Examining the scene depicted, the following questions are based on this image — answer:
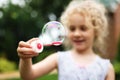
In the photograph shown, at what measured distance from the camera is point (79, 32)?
3.33m

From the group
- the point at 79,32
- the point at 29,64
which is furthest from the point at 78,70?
the point at 29,64

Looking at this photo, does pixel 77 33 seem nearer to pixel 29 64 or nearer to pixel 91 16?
pixel 91 16

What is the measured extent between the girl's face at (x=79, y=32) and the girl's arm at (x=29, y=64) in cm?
20

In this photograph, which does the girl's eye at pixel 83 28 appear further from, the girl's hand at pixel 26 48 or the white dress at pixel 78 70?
the girl's hand at pixel 26 48

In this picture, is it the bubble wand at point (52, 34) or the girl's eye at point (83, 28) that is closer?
the bubble wand at point (52, 34)

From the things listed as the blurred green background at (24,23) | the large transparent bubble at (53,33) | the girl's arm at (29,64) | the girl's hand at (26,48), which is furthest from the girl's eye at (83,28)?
the blurred green background at (24,23)

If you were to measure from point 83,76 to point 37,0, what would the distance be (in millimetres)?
11567

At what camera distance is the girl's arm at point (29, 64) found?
2656 millimetres

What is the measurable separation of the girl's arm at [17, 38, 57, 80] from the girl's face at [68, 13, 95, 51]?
0.20 m

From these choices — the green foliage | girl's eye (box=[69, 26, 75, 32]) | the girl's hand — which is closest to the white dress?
girl's eye (box=[69, 26, 75, 32])

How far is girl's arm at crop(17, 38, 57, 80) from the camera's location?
2656mm

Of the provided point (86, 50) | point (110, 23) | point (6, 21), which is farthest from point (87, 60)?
point (6, 21)

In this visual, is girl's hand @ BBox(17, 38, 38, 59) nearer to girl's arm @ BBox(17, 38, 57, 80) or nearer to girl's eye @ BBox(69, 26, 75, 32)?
girl's arm @ BBox(17, 38, 57, 80)

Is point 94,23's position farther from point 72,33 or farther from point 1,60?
point 1,60
